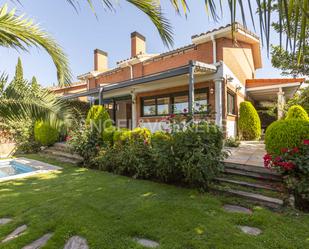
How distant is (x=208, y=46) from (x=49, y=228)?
38.9ft

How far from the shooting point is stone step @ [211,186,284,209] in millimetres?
4428

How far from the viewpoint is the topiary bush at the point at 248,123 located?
42.2ft

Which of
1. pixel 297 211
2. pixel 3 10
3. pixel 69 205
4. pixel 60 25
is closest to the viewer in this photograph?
pixel 3 10

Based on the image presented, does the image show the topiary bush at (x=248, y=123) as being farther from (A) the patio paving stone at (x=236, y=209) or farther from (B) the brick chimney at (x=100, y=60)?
(B) the brick chimney at (x=100, y=60)

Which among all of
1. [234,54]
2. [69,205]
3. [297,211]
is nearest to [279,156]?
[297,211]

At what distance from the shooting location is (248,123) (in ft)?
42.3

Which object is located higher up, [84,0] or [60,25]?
[60,25]

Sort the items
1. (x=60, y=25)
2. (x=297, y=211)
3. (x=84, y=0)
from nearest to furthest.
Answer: (x=84, y=0), (x=60, y=25), (x=297, y=211)

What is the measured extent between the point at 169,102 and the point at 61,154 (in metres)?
7.31

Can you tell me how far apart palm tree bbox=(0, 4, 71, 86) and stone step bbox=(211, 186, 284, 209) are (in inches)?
194

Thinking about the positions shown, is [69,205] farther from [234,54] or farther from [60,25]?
[234,54]

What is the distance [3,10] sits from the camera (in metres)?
2.79

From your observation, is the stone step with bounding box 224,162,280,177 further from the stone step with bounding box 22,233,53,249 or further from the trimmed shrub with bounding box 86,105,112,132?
the trimmed shrub with bounding box 86,105,112,132

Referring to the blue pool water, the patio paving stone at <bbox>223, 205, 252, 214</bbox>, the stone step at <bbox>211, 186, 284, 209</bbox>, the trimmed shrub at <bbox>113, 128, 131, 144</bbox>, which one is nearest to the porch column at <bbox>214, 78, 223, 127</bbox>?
the trimmed shrub at <bbox>113, 128, 131, 144</bbox>
